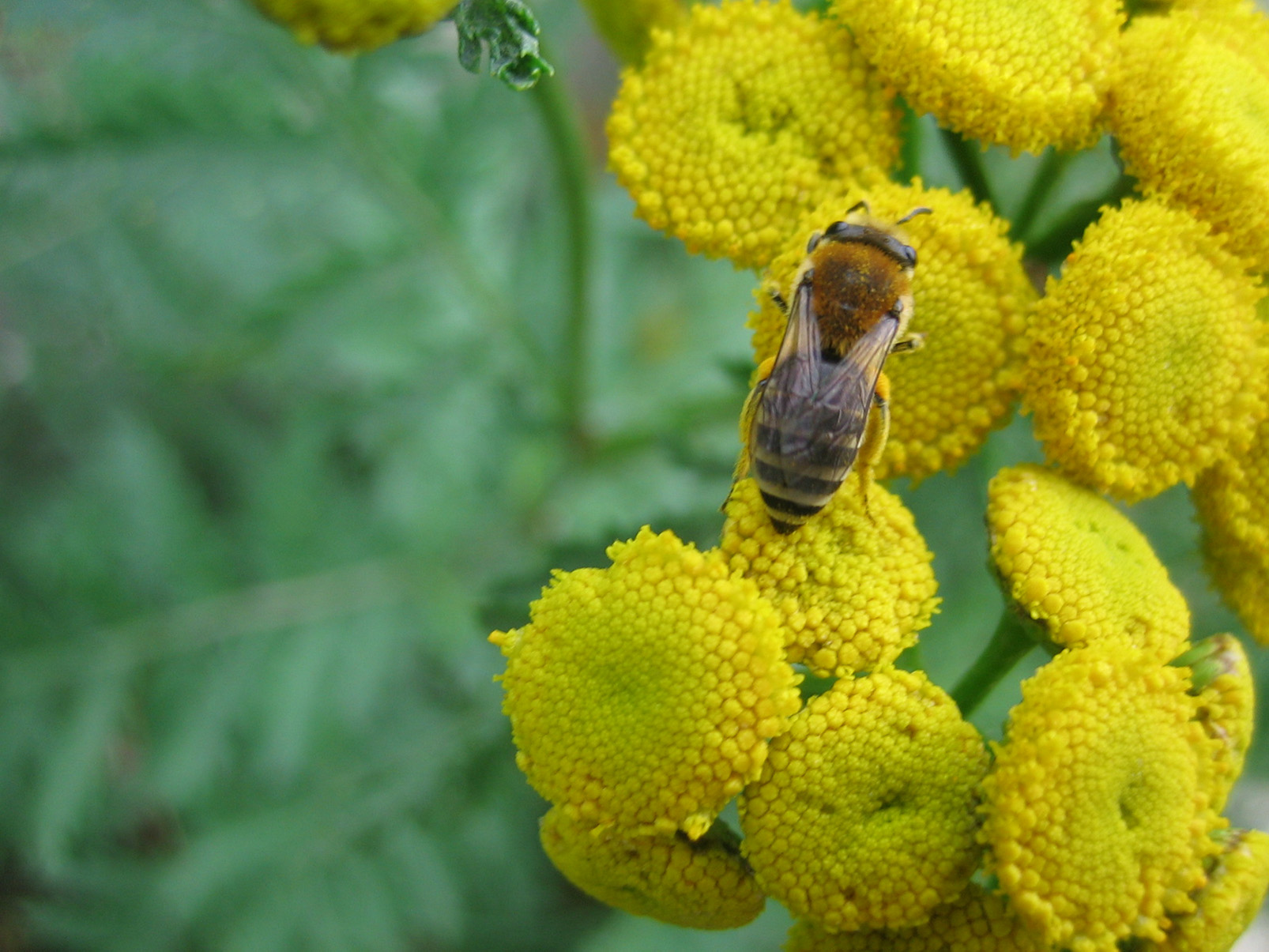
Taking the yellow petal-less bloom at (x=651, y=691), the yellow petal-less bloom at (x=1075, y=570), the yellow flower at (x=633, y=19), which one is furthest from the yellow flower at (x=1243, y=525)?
the yellow flower at (x=633, y=19)

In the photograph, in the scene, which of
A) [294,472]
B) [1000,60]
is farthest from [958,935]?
[294,472]

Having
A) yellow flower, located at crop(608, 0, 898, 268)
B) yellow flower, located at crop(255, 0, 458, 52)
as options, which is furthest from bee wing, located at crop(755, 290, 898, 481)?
yellow flower, located at crop(255, 0, 458, 52)

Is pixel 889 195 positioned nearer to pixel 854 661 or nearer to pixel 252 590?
pixel 854 661

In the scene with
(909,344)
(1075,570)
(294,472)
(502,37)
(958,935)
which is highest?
(502,37)

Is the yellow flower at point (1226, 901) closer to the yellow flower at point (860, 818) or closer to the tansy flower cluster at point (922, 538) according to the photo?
the tansy flower cluster at point (922, 538)

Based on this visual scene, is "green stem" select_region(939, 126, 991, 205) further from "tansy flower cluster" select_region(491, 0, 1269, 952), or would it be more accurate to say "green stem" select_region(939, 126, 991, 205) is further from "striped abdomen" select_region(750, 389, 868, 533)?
"striped abdomen" select_region(750, 389, 868, 533)

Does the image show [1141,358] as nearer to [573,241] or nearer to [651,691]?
[651,691]
